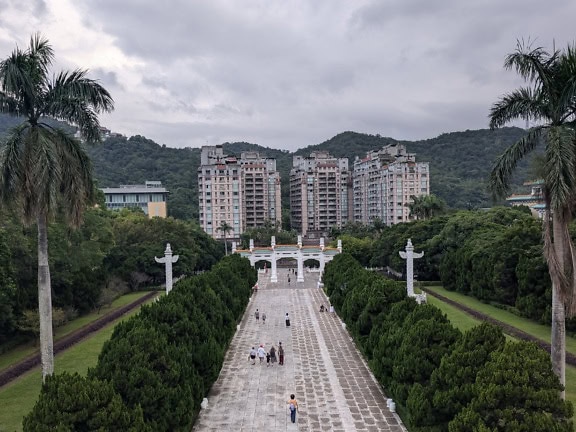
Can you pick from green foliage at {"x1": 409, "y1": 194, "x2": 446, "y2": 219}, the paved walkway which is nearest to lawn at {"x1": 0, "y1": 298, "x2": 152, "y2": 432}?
the paved walkway

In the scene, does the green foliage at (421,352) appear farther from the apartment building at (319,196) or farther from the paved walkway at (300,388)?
the apartment building at (319,196)

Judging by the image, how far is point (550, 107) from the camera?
453 inches

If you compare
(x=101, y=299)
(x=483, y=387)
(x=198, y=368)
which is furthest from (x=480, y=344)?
(x=101, y=299)

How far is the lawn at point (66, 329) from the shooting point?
20.6m

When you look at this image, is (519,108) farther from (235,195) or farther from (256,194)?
(256,194)

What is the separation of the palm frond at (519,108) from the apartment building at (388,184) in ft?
Answer: 212

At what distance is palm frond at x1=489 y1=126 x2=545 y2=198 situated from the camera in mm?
11602

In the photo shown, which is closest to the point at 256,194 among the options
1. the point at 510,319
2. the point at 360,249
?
the point at 360,249

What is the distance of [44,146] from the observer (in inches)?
464

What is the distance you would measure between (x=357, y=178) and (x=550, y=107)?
84.7 m

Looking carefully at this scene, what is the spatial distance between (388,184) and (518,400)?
249 ft

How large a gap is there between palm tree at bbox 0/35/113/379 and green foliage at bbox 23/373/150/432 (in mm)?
3014

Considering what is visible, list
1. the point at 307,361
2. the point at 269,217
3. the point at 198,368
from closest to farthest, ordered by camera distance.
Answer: the point at 198,368 < the point at 307,361 < the point at 269,217

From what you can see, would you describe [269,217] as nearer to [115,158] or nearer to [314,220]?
[314,220]
